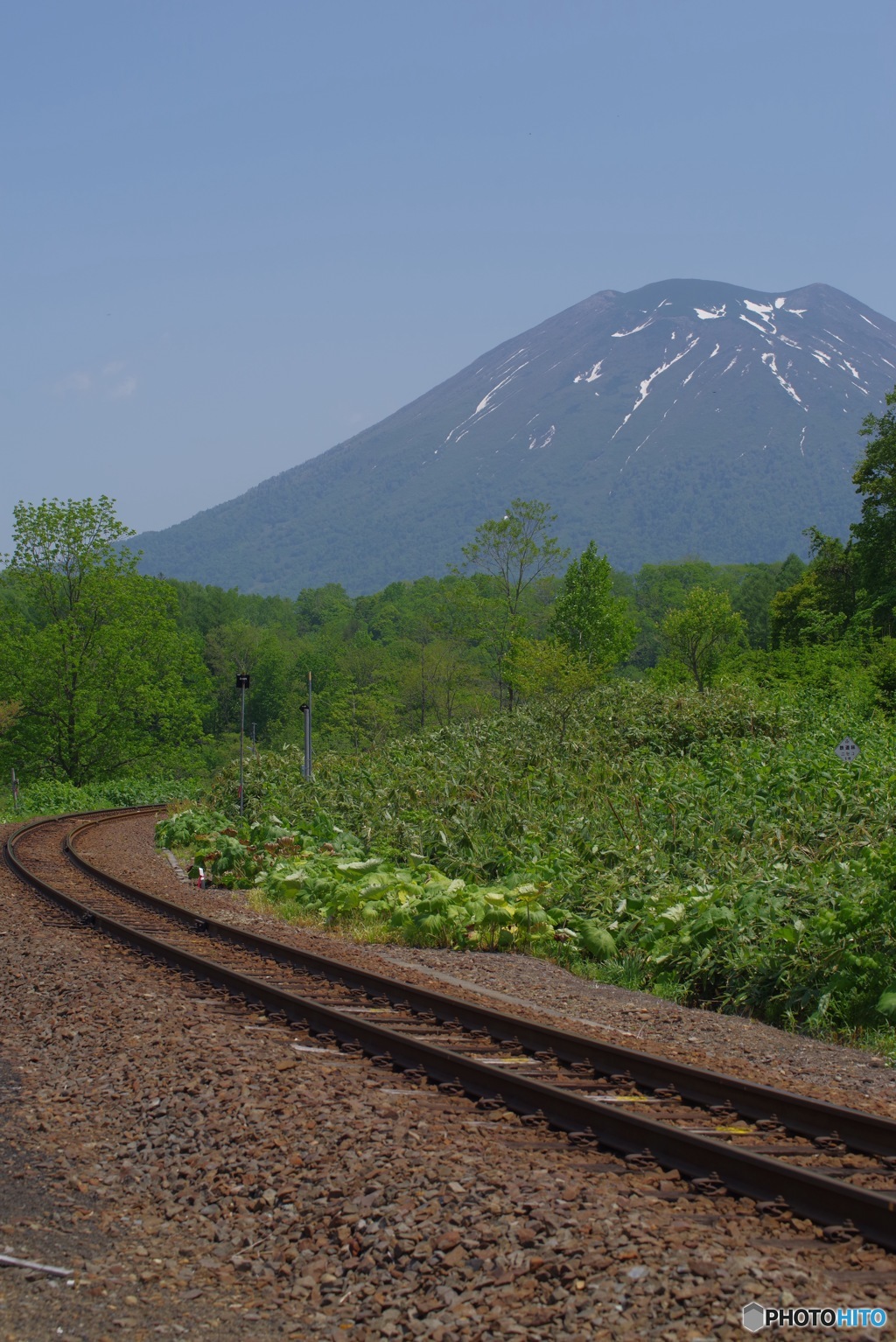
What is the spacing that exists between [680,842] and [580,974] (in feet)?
11.0

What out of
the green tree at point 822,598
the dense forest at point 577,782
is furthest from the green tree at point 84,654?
the green tree at point 822,598

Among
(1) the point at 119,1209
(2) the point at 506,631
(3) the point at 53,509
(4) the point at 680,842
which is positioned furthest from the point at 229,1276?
(2) the point at 506,631

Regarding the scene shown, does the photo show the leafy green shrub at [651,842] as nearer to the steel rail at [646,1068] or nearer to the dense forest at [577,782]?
the dense forest at [577,782]

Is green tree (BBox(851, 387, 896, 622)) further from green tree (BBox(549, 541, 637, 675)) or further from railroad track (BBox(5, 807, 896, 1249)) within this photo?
railroad track (BBox(5, 807, 896, 1249))

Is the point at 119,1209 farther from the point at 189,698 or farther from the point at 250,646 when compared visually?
the point at 250,646

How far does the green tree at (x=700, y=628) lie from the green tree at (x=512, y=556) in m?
7.39

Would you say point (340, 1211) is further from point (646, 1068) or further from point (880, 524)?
point (880, 524)

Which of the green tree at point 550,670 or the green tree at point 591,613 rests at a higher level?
the green tree at point 591,613

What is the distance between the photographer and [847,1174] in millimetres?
4918

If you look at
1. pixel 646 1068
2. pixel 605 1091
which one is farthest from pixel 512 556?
pixel 605 1091

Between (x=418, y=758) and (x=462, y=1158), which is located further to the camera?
(x=418, y=758)

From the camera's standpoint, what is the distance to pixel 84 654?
4384 centimetres

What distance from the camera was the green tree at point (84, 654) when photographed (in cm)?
4306

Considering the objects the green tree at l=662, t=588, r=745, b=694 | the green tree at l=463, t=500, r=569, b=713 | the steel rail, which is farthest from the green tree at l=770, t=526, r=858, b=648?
the steel rail
